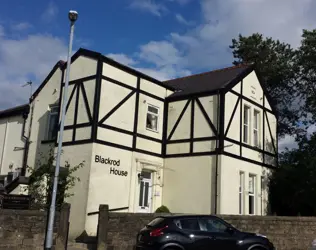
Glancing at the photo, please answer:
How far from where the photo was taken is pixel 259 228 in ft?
52.7

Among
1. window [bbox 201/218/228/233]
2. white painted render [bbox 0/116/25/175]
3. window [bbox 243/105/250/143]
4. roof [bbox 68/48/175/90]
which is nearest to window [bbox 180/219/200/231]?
window [bbox 201/218/228/233]

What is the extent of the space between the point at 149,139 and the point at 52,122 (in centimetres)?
522

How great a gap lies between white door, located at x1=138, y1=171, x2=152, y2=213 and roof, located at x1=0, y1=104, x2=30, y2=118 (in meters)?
7.98

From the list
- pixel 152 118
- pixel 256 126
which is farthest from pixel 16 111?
pixel 256 126

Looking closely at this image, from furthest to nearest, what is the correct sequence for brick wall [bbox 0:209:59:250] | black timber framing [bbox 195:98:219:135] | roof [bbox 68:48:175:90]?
black timber framing [bbox 195:98:219:135], roof [bbox 68:48:175:90], brick wall [bbox 0:209:59:250]

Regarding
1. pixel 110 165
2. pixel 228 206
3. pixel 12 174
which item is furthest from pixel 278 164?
pixel 12 174

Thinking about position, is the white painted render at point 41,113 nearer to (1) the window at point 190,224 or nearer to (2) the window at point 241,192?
(2) the window at point 241,192

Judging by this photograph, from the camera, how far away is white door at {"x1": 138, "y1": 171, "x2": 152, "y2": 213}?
65.0 feet

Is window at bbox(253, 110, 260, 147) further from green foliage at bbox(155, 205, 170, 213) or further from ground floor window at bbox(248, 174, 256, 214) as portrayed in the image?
green foliage at bbox(155, 205, 170, 213)

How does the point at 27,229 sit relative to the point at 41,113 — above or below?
below

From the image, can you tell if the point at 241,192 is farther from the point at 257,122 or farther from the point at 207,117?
the point at 257,122

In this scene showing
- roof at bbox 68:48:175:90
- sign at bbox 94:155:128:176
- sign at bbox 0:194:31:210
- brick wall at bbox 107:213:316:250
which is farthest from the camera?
roof at bbox 68:48:175:90

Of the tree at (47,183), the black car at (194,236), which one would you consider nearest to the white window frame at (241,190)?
the tree at (47,183)

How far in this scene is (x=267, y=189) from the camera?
897 inches
